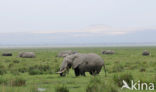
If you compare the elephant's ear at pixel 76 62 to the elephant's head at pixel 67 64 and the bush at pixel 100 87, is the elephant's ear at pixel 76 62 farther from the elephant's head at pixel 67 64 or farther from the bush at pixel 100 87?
the bush at pixel 100 87

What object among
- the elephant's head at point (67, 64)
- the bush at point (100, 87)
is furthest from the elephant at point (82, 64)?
the bush at point (100, 87)

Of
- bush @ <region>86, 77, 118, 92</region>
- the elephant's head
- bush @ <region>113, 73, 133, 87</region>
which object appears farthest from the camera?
the elephant's head

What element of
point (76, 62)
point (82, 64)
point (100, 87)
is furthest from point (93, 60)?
point (100, 87)

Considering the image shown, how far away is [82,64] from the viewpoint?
18.5 metres

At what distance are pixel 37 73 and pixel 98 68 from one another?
4.31m

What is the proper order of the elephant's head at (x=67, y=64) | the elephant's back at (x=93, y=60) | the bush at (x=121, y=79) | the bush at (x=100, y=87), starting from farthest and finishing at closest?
1. the elephant's back at (x=93, y=60)
2. the elephant's head at (x=67, y=64)
3. the bush at (x=121, y=79)
4. the bush at (x=100, y=87)

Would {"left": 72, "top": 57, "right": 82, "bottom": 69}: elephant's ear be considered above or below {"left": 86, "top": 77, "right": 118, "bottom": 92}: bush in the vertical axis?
above

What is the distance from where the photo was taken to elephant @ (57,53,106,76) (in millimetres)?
18547

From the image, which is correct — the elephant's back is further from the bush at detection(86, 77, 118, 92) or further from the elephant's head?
the bush at detection(86, 77, 118, 92)

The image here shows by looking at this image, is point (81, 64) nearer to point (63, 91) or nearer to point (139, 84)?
point (139, 84)

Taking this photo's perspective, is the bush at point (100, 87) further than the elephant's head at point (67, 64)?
No

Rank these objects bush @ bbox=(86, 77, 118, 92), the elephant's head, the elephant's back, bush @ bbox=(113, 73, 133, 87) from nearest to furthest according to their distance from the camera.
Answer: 1. bush @ bbox=(86, 77, 118, 92)
2. bush @ bbox=(113, 73, 133, 87)
3. the elephant's head
4. the elephant's back

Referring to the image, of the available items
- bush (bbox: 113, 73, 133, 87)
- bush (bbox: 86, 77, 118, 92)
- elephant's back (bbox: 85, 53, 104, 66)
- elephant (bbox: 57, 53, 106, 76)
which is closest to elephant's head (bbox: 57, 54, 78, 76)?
elephant (bbox: 57, 53, 106, 76)

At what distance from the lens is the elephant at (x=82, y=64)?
1855 cm
